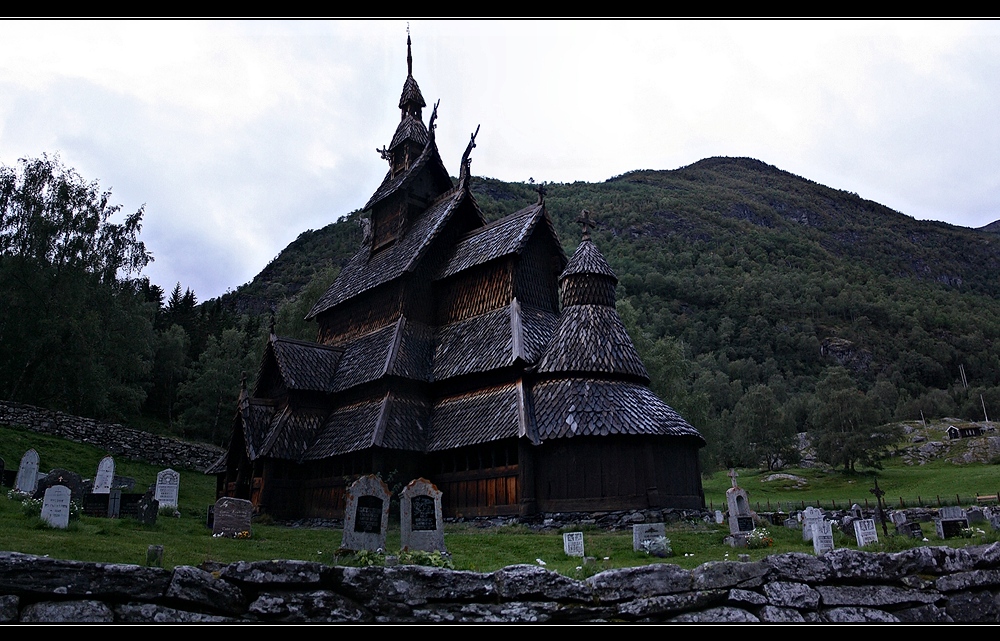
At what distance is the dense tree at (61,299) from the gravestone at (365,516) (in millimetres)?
31269

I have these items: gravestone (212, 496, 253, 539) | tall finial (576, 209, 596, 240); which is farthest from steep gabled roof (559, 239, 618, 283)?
gravestone (212, 496, 253, 539)

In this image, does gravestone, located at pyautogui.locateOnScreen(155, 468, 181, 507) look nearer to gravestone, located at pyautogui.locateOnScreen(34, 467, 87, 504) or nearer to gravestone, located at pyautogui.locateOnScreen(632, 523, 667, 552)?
gravestone, located at pyautogui.locateOnScreen(34, 467, 87, 504)

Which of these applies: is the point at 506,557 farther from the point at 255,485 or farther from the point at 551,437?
the point at 255,485

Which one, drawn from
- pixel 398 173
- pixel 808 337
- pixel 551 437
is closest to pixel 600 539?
pixel 551 437

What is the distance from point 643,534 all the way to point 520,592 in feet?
33.8

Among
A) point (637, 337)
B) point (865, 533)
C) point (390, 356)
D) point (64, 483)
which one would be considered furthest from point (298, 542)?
point (637, 337)

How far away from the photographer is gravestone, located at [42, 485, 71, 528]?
15594mm

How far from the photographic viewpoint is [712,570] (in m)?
7.33

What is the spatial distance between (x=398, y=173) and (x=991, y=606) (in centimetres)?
3551

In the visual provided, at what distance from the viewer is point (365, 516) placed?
48.2 feet

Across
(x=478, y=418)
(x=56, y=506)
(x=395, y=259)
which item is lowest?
(x=56, y=506)

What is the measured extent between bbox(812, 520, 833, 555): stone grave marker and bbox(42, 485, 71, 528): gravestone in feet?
57.2

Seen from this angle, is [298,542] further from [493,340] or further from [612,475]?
[493,340]

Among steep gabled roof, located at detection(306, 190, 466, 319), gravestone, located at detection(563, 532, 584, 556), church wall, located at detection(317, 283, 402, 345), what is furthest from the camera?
church wall, located at detection(317, 283, 402, 345)
